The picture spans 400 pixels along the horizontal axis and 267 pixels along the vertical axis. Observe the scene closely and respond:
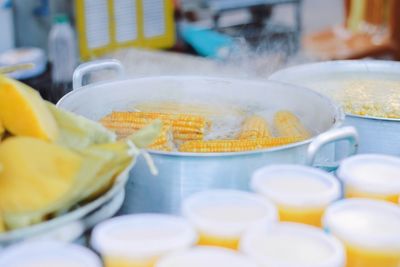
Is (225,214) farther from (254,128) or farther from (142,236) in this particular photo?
(254,128)

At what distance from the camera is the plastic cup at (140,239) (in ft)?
2.47

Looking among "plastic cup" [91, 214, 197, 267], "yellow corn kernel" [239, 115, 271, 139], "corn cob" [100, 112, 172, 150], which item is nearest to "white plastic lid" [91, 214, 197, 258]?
"plastic cup" [91, 214, 197, 267]

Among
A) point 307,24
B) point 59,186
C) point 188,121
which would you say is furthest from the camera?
point 307,24

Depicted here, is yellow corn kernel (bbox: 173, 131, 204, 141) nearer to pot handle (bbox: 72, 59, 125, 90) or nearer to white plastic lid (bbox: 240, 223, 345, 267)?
pot handle (bbox: 72, 59, 125, 90)

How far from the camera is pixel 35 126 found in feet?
3.06

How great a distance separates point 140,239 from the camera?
0.79m

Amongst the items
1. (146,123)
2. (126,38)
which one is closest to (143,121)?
(146,123)

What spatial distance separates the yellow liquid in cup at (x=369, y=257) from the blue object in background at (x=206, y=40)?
233cm

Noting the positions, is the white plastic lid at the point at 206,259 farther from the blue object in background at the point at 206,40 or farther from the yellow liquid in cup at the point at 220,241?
the blue object in background at the point at 206,40

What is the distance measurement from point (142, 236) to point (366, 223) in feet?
1.12

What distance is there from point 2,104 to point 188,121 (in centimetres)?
46

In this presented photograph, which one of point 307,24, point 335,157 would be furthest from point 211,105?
point 307,24

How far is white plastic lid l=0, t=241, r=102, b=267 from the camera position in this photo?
739 millimetres

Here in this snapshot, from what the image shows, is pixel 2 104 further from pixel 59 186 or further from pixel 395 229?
pixel 395 229
